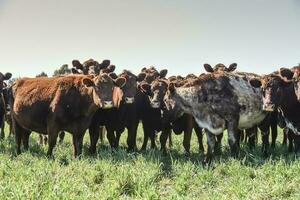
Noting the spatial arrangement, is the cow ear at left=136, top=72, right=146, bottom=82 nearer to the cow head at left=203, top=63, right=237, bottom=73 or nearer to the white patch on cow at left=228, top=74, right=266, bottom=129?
the cow head at left=203, top=63, right=237, bottom=73

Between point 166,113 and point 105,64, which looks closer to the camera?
point 166,113

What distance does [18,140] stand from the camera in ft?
39.5

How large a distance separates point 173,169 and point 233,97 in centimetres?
233

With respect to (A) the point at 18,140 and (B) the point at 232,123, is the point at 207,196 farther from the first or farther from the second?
(A) the point at 18,140

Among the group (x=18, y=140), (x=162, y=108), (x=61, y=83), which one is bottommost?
(x=18, y=140)

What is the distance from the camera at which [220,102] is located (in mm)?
10211

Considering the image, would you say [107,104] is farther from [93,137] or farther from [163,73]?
[163,73]

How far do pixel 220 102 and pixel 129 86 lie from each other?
2782 mm

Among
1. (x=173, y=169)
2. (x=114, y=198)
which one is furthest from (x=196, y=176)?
(x=114, y=198)

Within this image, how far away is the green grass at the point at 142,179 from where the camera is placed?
7.05m

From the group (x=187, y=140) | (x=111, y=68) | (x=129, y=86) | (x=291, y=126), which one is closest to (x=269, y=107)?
(x=291, y=126)

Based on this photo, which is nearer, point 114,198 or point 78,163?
point 114,198

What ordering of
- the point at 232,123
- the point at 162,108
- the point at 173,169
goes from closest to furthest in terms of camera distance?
1. the point at 173,169
2. the point at 232,123
3. the point at 162,108

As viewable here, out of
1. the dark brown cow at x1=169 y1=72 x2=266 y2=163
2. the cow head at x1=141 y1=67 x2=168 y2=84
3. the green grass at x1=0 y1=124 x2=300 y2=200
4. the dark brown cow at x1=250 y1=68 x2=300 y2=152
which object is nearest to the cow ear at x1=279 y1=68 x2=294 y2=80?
the dark brown cow at x1=250 y1=68 x2=300 y2=152
